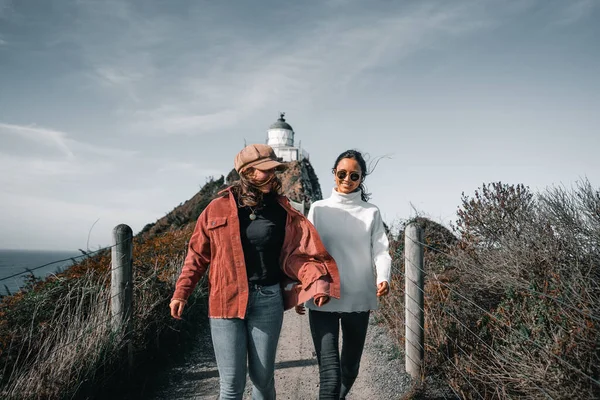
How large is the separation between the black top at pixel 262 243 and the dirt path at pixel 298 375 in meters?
1.94

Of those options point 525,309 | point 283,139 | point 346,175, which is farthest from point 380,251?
point 283,139

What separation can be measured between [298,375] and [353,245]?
2122mm

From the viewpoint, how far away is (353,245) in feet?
8.93

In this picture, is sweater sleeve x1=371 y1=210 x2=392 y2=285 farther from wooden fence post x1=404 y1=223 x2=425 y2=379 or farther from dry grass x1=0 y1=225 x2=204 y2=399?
dry grass x1=0 y1=225 x2=204 y2=399

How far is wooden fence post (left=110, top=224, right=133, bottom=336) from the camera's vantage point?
11.2 feet


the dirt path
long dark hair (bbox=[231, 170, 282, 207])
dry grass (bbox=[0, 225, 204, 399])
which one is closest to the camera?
long dark hair (bbox=[231, 170, 282, 207])

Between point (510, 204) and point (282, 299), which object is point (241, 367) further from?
point (510, 204)

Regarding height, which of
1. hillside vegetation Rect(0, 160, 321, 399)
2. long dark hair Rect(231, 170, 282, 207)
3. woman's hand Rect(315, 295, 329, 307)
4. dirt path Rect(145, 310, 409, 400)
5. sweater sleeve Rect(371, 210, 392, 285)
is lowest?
dirt path Rect(145, 310, 409, 400)

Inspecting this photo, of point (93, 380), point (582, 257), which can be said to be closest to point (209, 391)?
point (93, 380)

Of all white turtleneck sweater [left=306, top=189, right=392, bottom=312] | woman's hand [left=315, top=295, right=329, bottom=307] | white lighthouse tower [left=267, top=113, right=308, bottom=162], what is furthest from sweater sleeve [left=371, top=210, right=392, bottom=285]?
white lighthouse tower [left=267, top=113, right=308, bottom=162]

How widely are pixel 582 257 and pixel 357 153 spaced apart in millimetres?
3174

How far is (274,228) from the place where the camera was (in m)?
2.39

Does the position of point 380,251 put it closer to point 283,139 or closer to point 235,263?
point 235,263

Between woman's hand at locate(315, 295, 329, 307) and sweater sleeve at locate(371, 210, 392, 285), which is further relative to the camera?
sweater sleeve at locate(371, 210, 392, 285)
